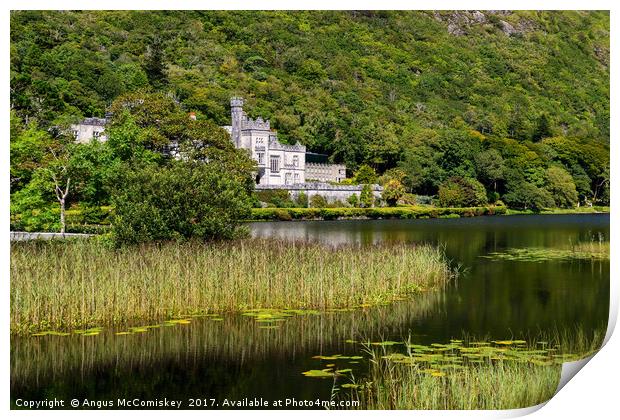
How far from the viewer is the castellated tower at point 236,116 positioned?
33447 mm

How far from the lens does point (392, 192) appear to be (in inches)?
1526

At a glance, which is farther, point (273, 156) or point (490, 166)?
point (273, 156)

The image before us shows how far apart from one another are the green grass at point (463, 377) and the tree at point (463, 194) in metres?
29.2

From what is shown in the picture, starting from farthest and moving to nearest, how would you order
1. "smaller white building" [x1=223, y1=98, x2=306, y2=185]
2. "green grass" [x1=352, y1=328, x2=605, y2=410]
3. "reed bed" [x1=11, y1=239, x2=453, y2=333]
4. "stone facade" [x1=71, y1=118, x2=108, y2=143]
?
"smaller white building" [x1=223, y1=98, x2=306, y2=185], "stone facade" [x1=71, y1=118, x2=108, y2=143], "reed bed" [x1=11, y1=239, x2=453, y2=333], "green grass" [x1=352, y1=328, x2=605, y2=410]

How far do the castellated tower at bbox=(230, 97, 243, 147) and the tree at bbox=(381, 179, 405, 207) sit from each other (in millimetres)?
7185

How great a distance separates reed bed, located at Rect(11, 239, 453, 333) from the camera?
8.41 m

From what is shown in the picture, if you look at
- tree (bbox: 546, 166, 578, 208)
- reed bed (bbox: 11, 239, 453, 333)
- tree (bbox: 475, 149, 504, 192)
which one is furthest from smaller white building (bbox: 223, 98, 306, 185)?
reed bed (bbox: 11, 239, 453, 333)

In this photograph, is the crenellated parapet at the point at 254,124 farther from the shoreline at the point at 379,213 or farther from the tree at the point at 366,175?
the shoreline at the point at 379,213

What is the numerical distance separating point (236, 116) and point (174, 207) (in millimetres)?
23749

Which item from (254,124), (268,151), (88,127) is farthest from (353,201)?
(88,127)

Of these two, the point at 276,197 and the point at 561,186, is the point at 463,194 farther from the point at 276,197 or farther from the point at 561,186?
the point at 561,186

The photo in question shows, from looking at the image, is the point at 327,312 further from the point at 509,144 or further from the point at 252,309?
the point at 509,144

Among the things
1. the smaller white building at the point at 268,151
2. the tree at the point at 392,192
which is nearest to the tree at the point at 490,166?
the tree at the point at 392,192

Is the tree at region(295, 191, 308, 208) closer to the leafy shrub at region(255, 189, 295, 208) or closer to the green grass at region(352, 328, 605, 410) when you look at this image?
the leafy shrub at region(255, 189, 295, 208)
